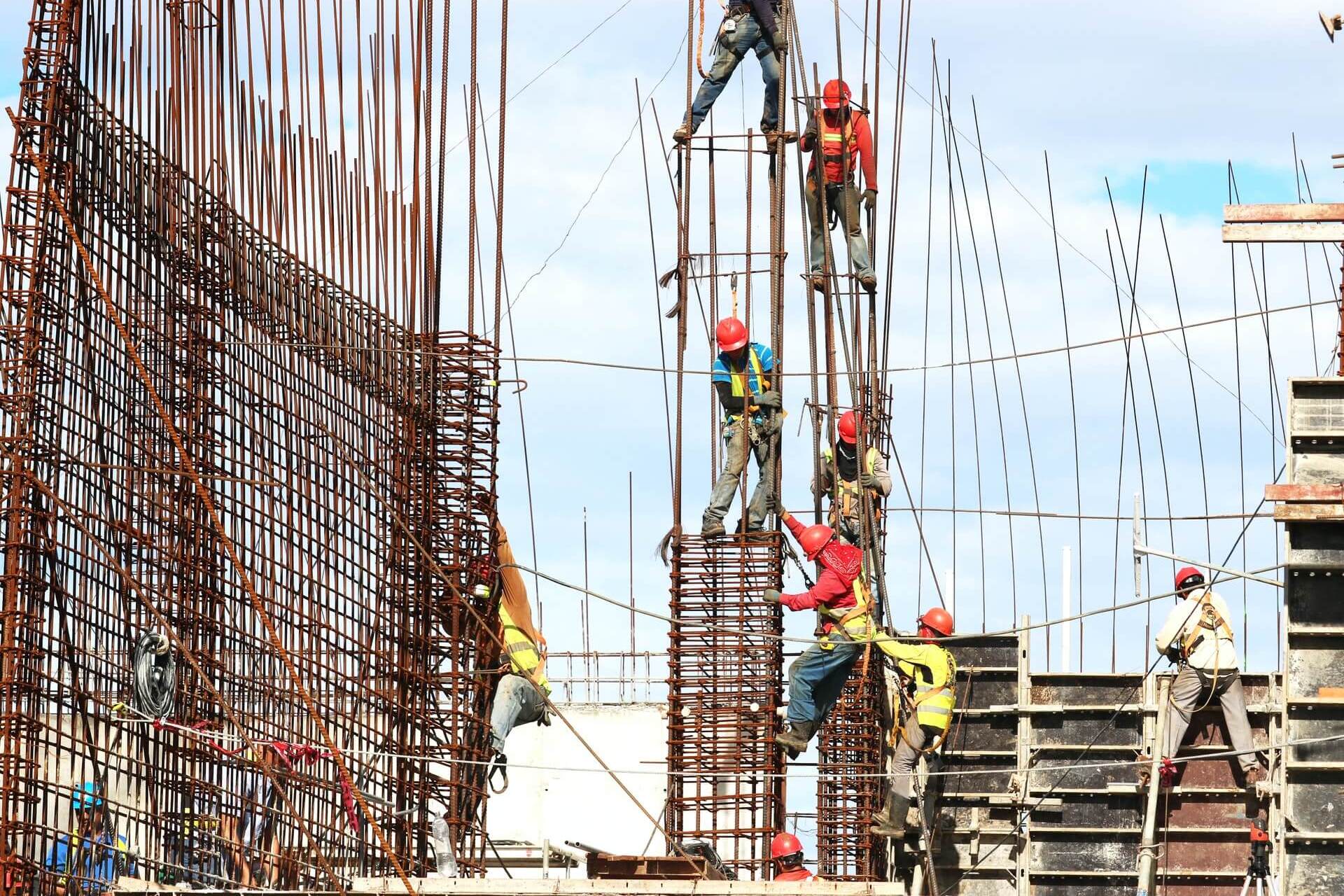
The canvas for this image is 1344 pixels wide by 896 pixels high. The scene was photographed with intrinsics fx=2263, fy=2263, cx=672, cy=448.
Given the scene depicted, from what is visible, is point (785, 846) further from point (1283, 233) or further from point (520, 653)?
point (1283, 233)

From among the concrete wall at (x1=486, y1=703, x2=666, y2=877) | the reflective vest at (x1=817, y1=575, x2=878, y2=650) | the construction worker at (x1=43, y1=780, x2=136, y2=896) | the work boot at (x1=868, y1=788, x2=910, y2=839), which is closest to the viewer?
the construction worker at (x1=43, y1=780, x2=136, y2=896)

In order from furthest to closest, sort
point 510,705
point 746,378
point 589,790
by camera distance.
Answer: point 589,790 → point 746,378 → point 510,705

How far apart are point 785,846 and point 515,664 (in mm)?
3386

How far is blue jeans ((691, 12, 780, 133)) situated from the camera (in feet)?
76.1

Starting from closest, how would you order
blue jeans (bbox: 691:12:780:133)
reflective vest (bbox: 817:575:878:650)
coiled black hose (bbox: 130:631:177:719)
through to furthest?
coiled black hose (bbox: 130:631:177:719) → reflective vest (bbox: 817:575:878:650) → blue jeans (bbox: 691:12:780:133)

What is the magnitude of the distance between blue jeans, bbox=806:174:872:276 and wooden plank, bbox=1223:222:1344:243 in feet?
22.5

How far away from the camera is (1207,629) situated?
19547 millimetres

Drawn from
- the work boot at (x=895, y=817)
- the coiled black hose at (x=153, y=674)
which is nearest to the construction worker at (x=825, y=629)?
the work boot at (x=895, y=817)

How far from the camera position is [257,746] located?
19.5 m

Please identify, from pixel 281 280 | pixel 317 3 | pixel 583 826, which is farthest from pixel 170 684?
pixel 583 826

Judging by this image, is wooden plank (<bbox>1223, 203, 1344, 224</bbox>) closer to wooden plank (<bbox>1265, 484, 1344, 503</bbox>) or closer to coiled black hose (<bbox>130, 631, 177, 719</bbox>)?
wooden plank (<bbox>1265, 484, 1344, 503</bbox>)

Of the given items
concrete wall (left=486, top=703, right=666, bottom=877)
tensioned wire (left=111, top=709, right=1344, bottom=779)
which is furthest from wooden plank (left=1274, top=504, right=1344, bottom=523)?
concrete wall (left=486, top=703, right=666, bottom=877)

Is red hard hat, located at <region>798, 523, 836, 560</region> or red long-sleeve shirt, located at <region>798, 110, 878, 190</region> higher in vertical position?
red long-sleeve shirt, located at <region>798, 110, 878, 190</region>

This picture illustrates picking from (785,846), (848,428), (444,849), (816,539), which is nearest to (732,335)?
(848,428)
